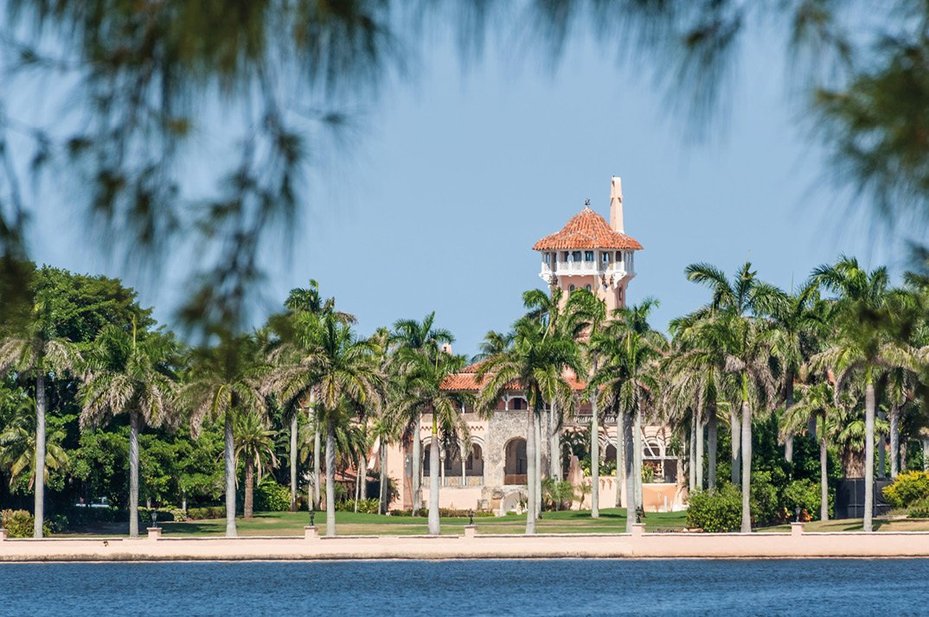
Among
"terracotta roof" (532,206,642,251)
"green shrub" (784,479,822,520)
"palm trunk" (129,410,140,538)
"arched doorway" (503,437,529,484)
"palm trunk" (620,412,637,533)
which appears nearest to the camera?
"palm trunk" (620,412,637,533)

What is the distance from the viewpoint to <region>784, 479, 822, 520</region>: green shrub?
74.4m

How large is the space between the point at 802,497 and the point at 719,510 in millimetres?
5342

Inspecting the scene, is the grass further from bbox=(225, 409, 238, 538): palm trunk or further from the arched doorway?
the arched doorway

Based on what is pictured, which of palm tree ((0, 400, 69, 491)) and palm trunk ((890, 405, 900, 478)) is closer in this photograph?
palm tree ((0, 400, 69, 491))

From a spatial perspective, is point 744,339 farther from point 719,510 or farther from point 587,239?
point 587,239

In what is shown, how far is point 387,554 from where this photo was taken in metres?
69.7

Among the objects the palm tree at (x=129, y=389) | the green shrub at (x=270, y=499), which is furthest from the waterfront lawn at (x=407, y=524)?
the palm tree at (x=129, y=389)

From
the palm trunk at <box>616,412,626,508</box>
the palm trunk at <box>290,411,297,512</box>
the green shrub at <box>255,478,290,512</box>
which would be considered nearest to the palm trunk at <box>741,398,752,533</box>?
the palm trunk at <box>616,412,626,508</box>

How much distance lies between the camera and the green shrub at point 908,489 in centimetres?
7119

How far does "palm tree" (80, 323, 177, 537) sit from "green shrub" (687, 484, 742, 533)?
73.8ft

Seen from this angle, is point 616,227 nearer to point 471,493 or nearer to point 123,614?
point 471,493

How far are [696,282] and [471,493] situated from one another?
3097 centimetres

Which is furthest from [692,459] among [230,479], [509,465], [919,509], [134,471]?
[134,471]

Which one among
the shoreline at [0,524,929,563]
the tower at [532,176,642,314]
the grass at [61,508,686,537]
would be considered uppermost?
the tower at [532,176,642,314]
